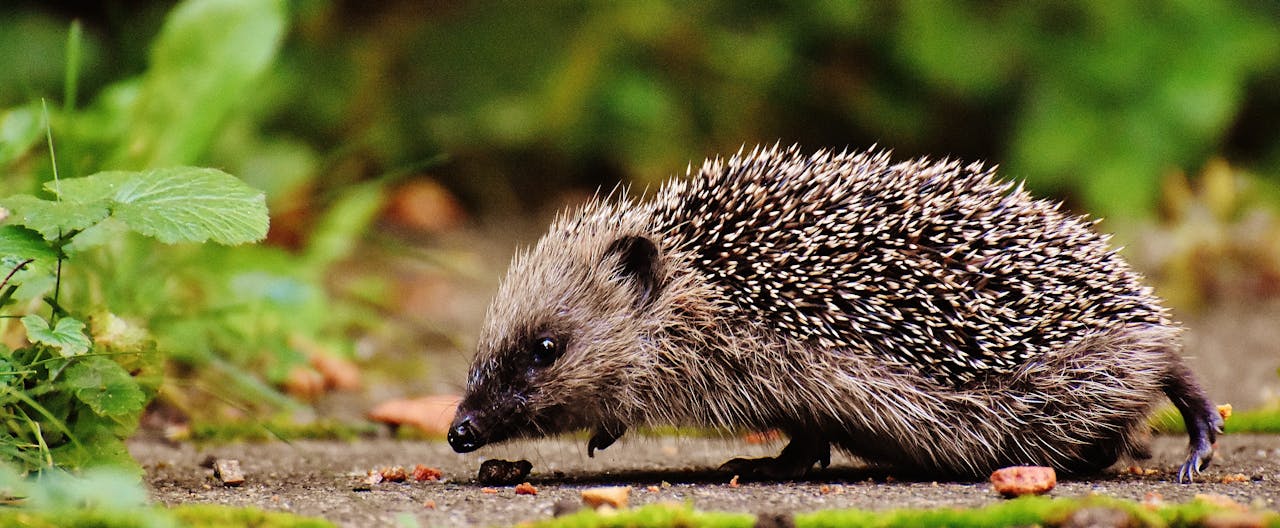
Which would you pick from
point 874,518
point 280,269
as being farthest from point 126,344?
point 280,269

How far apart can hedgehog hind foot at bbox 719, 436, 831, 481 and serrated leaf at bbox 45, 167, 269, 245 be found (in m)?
2.26

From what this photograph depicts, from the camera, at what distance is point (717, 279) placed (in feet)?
18.2

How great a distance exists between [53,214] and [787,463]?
10.0 ft

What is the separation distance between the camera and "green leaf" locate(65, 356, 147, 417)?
182 inches

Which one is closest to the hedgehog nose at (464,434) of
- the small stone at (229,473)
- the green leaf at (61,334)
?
the small stone at (229,473)

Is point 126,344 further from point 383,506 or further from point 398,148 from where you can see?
point 398,148

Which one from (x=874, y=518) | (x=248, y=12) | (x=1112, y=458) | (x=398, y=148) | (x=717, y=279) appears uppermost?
(x=398, y=148)

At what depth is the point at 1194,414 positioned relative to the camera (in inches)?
210

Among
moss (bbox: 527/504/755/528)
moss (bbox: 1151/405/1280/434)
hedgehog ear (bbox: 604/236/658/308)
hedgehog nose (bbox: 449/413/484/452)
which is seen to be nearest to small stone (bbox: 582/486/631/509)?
moss (bbox: 527/504/755/528)

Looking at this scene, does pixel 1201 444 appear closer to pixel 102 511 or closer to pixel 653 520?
pixel 653 520

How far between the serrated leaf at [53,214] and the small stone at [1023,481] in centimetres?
338

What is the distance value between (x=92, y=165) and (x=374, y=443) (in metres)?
2.17

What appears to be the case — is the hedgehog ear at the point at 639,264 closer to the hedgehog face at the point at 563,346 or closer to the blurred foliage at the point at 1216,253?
the hedgehog face at the point at 563,346

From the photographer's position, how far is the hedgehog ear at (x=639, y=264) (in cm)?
564
